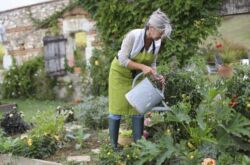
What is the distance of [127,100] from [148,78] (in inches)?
11.4

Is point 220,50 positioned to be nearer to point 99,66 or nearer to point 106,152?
point 99,66

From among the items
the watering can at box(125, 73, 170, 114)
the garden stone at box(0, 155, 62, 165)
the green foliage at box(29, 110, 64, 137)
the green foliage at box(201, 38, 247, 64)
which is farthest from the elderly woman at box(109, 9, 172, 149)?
the green foliage at box(201, 38, 247, 64)

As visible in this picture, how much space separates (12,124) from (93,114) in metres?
1.15

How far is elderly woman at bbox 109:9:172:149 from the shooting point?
4359 millimetres

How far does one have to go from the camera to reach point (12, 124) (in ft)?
22.0

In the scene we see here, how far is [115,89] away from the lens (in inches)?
186

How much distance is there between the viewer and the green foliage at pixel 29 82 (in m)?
11.0

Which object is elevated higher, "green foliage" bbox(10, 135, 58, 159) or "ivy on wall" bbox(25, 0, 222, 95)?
"ivy on wall" bbox(25, 0, 222, 95)

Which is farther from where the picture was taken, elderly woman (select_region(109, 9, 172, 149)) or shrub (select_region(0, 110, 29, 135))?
shrub (select_region(0, 110, 29, 135))

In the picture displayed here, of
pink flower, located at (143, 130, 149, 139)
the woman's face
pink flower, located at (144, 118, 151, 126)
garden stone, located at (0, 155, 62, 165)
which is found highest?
the woman's face

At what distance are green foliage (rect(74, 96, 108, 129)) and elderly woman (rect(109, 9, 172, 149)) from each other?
1.55 meters

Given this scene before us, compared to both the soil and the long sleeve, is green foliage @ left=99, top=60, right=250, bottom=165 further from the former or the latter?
the soil

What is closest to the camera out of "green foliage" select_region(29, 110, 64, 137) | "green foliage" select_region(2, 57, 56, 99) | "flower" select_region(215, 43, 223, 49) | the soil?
the soil

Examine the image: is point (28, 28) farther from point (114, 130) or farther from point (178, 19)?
point (114, 130)
